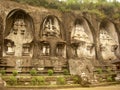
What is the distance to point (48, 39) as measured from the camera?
2234cm

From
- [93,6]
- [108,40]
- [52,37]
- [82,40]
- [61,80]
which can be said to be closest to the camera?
[61,80]

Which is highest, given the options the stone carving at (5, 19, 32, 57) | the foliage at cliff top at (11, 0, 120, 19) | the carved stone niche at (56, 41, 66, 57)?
the foliage at cliff top at (11, 0, 120, 19)

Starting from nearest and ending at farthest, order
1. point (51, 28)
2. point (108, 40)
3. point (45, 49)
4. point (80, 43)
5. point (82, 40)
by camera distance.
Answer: point (45, 49) → point (51, 28) → point (80, 43) → point (82, 40) → point (108, 40)

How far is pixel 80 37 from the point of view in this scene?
2533 cm

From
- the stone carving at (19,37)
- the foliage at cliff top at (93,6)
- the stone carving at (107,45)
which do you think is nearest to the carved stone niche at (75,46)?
the stone carving at (107,45)

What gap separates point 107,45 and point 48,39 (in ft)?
29.5

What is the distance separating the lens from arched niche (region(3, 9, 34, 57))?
21781 mm

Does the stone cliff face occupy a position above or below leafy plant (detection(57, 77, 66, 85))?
above

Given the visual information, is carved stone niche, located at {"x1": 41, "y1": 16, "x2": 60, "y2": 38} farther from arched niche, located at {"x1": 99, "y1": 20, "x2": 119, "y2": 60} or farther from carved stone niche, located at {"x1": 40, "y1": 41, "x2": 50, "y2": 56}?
arched niche, located at {"x1": 99, "y1": 20, "x2": 119, "y2": 60}

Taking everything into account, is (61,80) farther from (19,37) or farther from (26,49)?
(19,37)

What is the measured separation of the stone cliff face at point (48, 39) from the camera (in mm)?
20766

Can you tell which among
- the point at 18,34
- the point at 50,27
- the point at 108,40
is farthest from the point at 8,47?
the point at 108,40

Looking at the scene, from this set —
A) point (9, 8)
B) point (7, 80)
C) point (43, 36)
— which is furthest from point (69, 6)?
point (7, 80)

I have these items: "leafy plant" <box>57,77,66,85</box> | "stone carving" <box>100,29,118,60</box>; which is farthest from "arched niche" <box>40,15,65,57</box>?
"leafy plant" <box>57,77,66,85</box>
